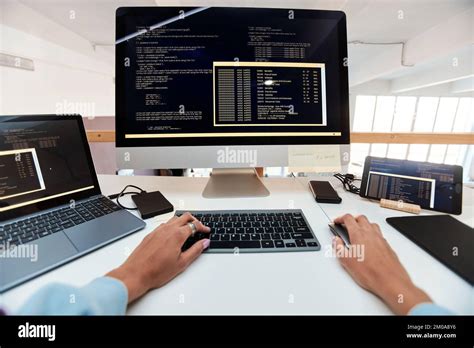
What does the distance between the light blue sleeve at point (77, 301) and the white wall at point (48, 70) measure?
1376mm

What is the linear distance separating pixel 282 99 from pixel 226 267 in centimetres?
50

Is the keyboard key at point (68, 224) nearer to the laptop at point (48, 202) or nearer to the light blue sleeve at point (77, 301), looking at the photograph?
the laptop at point (48, 202)

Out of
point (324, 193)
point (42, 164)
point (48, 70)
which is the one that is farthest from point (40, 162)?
point (48, 70)

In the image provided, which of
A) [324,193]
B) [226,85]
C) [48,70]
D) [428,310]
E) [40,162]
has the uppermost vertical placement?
[48,70]

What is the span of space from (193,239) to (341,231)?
0.31m

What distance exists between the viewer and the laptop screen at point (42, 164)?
18.7 inches

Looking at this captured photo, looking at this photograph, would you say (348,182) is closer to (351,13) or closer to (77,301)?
(77,301)

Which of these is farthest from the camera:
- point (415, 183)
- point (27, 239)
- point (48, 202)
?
point (415, 183)

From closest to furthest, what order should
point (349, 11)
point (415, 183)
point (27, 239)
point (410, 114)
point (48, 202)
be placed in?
point (27, 239)
point (48, 202)
point (415, 183)
point (349, 11)
point (410, 114)

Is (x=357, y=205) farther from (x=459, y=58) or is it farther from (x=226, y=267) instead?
(x=459, y=58)

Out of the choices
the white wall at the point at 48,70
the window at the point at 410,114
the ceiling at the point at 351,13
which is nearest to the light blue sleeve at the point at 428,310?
the white wall at the point at 48,70

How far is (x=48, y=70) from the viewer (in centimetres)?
242

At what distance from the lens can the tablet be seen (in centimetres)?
58

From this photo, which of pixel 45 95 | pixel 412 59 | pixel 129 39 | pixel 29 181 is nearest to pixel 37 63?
pixel 45 95
